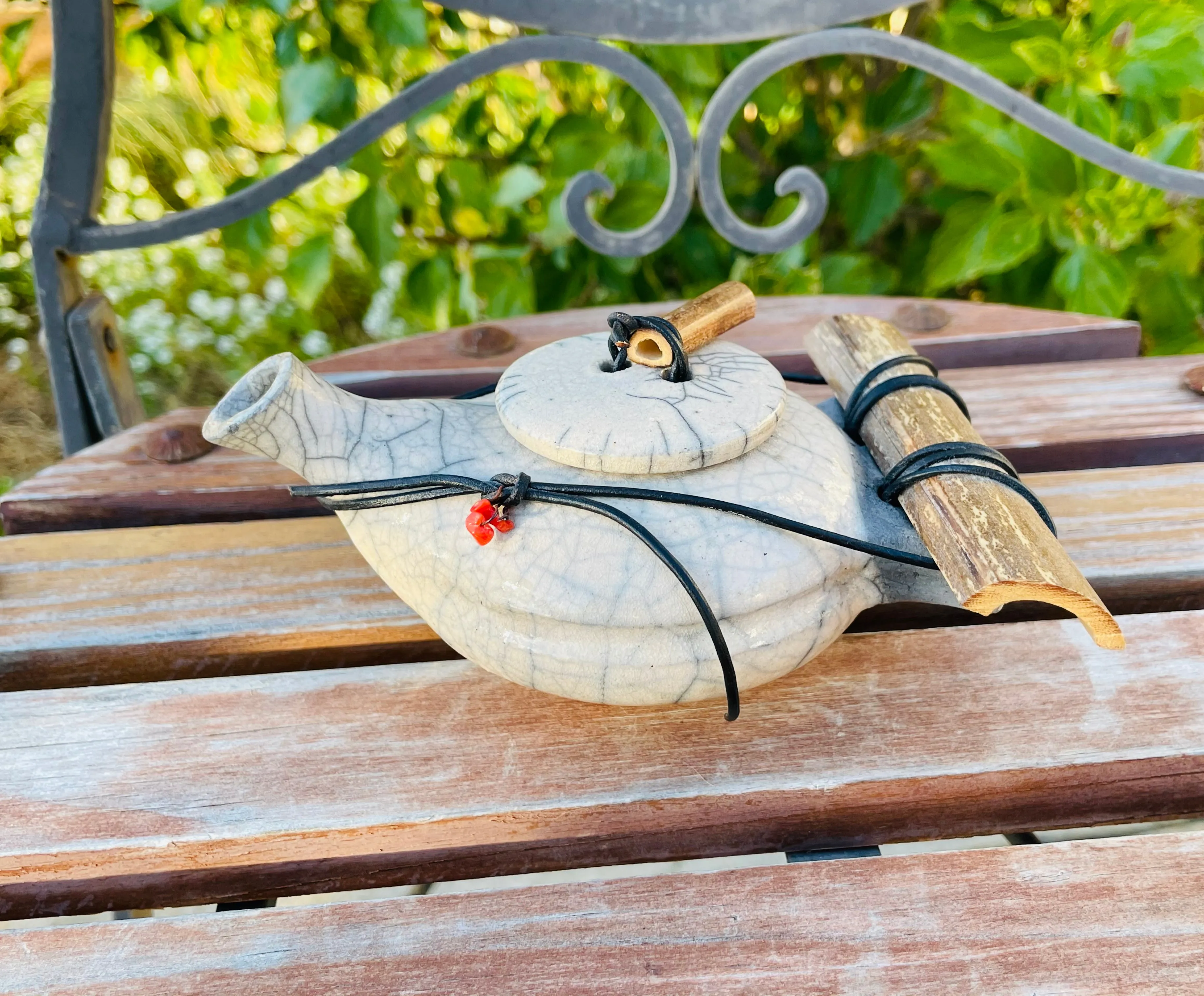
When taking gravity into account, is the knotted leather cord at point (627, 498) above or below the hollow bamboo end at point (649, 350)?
below

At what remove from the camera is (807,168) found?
133 cm

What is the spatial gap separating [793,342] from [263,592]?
88cm

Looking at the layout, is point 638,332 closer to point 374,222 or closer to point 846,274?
point 374,222

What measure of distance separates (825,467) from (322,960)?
55 cm

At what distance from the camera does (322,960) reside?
24.7 inches

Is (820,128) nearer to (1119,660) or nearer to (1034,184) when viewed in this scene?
(1034,184)

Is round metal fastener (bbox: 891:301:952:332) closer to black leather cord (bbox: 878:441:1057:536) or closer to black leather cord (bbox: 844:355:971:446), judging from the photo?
black leather cord (bbox: 844:355:971:446)

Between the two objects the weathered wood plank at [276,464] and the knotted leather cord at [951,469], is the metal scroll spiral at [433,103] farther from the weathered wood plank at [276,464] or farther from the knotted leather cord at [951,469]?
the knotted leather cord at [951,469]

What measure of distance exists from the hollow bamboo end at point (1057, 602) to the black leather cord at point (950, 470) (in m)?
0.10

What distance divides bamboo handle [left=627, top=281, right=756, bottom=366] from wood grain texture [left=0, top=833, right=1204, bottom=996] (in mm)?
435

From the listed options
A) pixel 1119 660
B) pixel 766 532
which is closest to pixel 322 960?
pixel 766 532

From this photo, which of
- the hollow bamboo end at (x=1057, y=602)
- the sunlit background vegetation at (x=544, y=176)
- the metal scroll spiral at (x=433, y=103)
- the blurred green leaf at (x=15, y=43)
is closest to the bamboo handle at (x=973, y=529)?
the hollow bamboo end at (x=1057, y=602)

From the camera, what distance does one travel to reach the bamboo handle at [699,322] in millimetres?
746

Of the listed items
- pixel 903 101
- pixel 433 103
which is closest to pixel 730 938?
pixel 433 103
